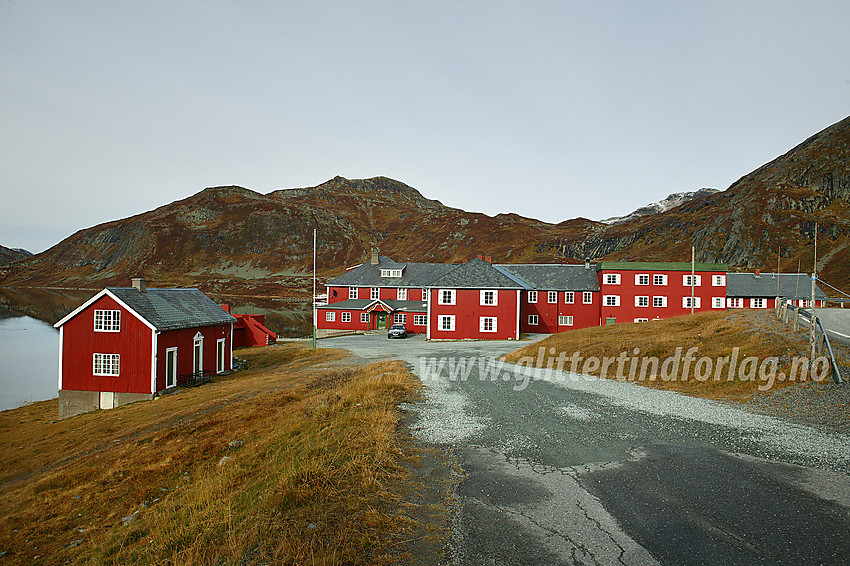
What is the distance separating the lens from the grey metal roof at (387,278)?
205 feet

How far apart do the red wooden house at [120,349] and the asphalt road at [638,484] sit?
19.7m

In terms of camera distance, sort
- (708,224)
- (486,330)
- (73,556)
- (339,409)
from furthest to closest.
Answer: (708,224), (486,330), (339,409), (73,556)

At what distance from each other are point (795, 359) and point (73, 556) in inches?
804

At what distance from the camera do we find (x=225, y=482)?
373 inches

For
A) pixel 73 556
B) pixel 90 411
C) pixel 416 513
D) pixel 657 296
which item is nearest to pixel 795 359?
pixel 416 513

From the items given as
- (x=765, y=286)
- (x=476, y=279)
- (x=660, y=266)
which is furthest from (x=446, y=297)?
(x=765, y=286)

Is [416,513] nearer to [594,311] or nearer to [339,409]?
[339,409]

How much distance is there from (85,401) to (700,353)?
32373mm

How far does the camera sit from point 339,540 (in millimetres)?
5883

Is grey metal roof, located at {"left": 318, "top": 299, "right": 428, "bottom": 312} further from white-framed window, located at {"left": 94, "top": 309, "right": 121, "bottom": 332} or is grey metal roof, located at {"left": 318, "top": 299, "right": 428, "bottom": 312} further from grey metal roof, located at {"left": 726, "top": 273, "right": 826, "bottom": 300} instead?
grey metal roof, located at {"left": 726, "top": 273, "right": 826, "bottom": 300}

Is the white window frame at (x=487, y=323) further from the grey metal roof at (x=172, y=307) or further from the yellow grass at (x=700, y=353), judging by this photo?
the grey metal roof at (x=172, y=307)

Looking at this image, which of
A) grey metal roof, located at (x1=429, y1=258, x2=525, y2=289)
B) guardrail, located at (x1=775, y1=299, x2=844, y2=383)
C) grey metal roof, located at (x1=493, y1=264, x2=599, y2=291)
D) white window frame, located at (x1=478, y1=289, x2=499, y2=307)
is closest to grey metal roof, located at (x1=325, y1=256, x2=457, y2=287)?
grey metal roof, located at (x1=493, y1=264, x2=599, y2=291)

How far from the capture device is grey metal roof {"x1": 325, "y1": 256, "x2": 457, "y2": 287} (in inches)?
2459

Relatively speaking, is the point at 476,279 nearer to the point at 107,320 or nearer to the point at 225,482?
the point at 107,320
